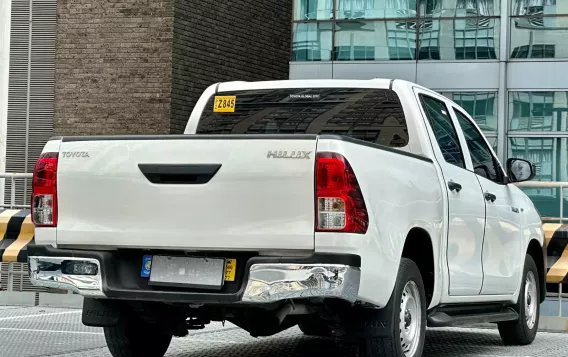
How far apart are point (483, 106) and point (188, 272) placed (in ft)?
70.6

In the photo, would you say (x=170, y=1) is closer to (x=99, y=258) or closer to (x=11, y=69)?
(x=11, y=69)

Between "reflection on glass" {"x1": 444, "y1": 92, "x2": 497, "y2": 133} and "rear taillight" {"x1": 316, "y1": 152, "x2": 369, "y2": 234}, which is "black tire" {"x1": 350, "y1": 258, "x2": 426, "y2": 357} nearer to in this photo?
"rear taillight" {"x1": 316, "y1": 152, "x2": 369, "y2": 234}

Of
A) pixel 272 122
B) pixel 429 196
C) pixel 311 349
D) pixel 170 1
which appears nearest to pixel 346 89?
pixel 272 122

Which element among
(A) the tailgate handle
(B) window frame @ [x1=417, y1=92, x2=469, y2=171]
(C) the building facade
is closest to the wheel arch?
(B) window frame @ [x1=417, y1=92, x2=469, y2=171]

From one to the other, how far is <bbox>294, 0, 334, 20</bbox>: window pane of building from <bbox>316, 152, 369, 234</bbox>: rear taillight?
22382 millimetres

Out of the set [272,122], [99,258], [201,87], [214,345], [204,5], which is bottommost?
[214,345]

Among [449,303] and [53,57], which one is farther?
[53,57]

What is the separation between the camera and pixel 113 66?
26.9 m

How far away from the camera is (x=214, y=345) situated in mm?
9805

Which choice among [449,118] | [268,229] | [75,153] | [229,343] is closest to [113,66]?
[229,343]

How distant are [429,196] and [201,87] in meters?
20.2

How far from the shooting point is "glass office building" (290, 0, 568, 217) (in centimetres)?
2752

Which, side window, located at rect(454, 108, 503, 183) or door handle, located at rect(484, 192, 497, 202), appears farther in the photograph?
side window, located at rect(454, 108, 503, 183)

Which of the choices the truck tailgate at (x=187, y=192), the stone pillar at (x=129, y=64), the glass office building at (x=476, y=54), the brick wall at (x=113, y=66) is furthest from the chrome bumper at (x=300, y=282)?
the glass office building at (x=476, y=54)
